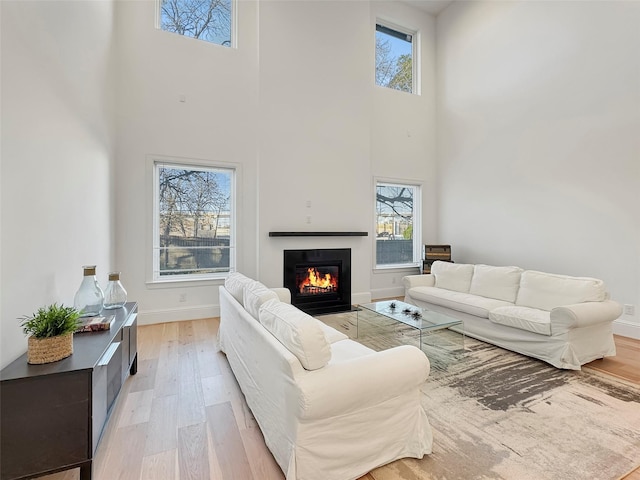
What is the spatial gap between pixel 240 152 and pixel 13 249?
360 cm

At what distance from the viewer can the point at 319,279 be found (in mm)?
5227

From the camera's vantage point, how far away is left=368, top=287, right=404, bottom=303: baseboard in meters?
6.01

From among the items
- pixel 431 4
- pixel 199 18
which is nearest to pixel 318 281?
pixel 199 18

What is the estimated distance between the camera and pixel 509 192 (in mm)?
5199

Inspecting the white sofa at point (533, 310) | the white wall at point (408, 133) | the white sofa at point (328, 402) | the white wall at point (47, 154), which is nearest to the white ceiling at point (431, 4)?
the white wall at point (408, 133)

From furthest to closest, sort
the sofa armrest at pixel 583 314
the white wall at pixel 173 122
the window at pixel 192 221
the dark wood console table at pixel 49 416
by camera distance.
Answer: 1. the window at pixel 192 221
2. the white wall at pixel 173 122
3. the sofa armrest at pixel 583 314
4. the dark wood console table at pixel 49 416

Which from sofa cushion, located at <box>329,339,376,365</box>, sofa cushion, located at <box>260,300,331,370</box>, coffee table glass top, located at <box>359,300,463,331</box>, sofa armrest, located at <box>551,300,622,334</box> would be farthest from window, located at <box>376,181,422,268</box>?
sofa cushion, located at <box>260,300,331,370</box>

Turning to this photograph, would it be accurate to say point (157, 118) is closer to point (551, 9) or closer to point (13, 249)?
point (13, 249)

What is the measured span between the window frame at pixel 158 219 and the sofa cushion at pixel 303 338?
331 centimetres

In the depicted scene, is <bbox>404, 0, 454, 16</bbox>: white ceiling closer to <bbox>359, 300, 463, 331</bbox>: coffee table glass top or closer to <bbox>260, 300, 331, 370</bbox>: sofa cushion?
<bbox>359, 300, 463, 331</bbox>: coffee table glass top

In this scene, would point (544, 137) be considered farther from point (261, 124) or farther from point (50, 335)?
point (50, 335)

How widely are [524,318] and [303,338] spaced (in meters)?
2.77

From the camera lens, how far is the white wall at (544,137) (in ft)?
12.7

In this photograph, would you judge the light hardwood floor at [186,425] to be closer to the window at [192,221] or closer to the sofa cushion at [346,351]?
the sofa cushion at [346,351]
